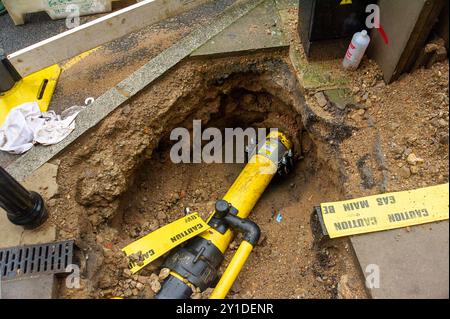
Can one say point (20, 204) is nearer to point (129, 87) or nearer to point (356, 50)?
point (129, 87)

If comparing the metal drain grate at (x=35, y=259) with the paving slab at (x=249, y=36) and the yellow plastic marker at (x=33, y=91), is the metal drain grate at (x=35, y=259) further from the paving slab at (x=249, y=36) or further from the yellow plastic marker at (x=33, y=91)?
the paving slab at (x=249, y=36)

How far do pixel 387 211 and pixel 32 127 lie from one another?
2881 mm

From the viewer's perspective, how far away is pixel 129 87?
3039 mm

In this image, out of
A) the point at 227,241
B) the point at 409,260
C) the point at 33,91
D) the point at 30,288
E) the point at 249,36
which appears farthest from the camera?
the point at 33,91

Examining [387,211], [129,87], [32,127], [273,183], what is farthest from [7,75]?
[387,211]

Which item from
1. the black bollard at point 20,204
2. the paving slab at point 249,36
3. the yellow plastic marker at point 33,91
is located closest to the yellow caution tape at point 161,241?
the black bollard at point 20,204

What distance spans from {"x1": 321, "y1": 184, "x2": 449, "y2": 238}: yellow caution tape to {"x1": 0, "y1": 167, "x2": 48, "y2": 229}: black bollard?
1.95 m

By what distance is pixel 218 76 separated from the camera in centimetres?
323

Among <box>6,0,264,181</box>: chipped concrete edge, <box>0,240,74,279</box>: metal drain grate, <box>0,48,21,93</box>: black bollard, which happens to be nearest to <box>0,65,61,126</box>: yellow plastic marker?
<box>0,48,21,93</box>: black bollard

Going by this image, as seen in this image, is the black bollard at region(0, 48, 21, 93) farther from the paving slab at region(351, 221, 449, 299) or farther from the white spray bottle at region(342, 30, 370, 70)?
the paving slab at region(351, 221, 449, 299)

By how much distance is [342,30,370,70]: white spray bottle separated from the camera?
2.65 m

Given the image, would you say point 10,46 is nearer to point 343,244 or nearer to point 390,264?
point 343,244

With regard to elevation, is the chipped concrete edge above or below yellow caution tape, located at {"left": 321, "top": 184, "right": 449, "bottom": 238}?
above

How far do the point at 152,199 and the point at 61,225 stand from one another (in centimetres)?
94
